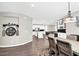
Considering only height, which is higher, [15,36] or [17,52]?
[15,36]

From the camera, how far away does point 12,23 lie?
3.84 meters

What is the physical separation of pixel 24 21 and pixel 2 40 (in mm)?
1342

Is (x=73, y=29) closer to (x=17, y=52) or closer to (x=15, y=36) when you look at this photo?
(x=17, y=52)

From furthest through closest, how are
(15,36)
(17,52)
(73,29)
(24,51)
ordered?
(15,36) → (73,29) → (24,51) → (17,52)

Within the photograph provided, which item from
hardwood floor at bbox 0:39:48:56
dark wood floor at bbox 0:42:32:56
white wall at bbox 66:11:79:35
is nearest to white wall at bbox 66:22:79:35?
white wall at bbox 66:11:79:35

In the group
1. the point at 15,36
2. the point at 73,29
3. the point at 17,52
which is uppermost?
the point at 73,29

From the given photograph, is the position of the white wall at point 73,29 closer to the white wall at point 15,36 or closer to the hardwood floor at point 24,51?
the hardwood floor at point 24,51

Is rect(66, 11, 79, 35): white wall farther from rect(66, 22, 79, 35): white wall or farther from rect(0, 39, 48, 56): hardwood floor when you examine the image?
rect(0, 39, 48, 56): hardwood floor

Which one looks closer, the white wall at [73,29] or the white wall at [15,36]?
the white wall at [73,29]

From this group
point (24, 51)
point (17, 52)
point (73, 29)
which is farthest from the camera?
point (73, 29)

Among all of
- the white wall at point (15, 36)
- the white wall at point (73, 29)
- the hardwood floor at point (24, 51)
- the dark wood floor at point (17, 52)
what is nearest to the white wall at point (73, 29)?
the white wall at point (73, 29)

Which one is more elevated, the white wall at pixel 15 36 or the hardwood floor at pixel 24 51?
the white wall at pixel 15 36

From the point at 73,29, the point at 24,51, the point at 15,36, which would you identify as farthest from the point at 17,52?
the point at 73,29

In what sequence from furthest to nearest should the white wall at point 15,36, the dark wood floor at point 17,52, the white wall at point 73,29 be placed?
the white wall at point 15,36
the white wall at point 73,29
the dark wood floor at point 17,52
